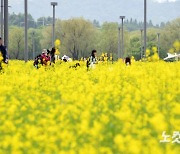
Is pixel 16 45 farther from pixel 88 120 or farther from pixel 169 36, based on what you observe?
pixel 88 120

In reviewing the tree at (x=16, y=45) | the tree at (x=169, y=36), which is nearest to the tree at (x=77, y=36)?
the tree at (x=16, y=45)

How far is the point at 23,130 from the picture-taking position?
6.97m

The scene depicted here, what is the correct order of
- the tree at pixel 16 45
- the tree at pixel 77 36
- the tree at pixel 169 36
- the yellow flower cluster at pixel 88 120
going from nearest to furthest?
the yellow flower cluster at pixel 88 120 < the tree at pixel 77 36 < the tree at pixel 169 36 < the tree at pixel 16 45

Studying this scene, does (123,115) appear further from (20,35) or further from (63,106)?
(20,35)

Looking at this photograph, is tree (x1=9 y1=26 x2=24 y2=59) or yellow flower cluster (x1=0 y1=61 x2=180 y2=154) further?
tree (x1=9 y1=26 x2=24 y2=59)

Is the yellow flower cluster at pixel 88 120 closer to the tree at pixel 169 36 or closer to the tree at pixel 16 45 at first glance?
the tree at pixel 169 36

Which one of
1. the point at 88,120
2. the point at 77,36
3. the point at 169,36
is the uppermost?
the point at 169,36

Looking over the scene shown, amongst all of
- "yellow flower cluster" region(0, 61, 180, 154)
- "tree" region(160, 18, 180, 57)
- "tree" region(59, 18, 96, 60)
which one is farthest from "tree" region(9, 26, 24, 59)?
"yellow flower cluster" region(0, 61, 180, 154)

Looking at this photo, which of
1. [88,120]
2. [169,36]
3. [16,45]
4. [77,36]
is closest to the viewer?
[88,120]

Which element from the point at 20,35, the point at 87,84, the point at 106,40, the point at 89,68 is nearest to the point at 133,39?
the point at 106,40

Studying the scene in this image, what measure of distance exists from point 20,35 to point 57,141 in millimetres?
87337

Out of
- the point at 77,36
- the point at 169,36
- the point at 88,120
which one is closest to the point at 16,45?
the point at 77,36

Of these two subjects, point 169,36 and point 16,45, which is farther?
point 16,45

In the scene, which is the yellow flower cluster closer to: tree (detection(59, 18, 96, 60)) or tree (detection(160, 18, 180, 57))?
tree (detection(59, 18, 96, 60))
